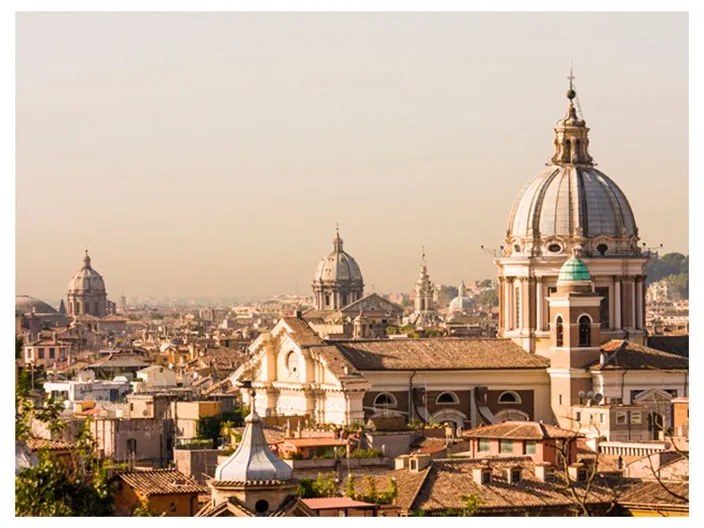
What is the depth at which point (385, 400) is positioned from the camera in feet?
182

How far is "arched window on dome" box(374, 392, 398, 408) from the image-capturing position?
5528cm

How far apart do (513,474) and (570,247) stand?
21991mm

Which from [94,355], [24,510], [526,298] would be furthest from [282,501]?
[94,355]

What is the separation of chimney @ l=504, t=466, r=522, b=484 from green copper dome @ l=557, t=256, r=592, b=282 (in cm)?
1979

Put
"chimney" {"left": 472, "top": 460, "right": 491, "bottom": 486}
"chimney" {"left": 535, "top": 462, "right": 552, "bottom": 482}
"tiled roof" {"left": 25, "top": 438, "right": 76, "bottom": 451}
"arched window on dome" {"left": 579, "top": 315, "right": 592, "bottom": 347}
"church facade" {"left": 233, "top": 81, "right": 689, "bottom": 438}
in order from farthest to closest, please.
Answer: "arched window on dome" {"left": 579, "top": 315, "right": 592, "bottom": 347} < "church facade" {"left": 233, "top": 81, "right": 689, "bottom": 438} < "chimney" {"left": 535, "top": 462, "right": 552, "bottom": 482} < "chimney" {"left": 472, "top": 460, "right": 491, "bottom": 486} < "tiled roof" {"left": 25, "top": 438, "right": 76, "bottom": 451}

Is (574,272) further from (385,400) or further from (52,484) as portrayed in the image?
(52,484)

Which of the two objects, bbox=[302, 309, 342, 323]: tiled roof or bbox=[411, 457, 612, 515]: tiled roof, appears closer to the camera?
bbox=[411, 457, 612, 515]: tiled roof

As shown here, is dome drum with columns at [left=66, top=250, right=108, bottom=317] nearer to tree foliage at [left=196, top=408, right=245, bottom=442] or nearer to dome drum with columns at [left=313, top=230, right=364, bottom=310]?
dome drum with columns at [left=313, top=230, right=364, bottom=310]

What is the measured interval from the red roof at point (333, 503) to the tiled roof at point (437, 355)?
22.0m

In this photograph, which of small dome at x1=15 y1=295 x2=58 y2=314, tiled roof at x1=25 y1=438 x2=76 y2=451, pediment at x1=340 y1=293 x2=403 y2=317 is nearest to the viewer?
tiled roof at x1=25 y1=438 x2=76 y2=451

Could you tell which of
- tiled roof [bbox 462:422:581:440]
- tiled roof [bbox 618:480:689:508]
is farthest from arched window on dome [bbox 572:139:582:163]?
tiled roof [bbox 618:480:689:508]

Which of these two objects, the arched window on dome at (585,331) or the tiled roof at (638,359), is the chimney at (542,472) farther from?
the arched window on dome at (585,331)

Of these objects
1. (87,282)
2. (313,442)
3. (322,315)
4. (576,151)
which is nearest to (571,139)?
(576,151)

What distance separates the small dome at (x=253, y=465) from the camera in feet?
101
